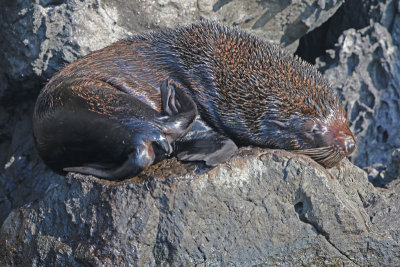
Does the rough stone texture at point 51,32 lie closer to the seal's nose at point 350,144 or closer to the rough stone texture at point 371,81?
the rough stone texture at point 371,81

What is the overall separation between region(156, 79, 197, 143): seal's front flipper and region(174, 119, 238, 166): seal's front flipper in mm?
119

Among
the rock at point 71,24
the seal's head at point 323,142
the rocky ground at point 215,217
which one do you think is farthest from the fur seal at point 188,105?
the rock at point 71,24

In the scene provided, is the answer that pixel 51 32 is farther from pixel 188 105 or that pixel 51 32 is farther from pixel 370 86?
pixel 370 86

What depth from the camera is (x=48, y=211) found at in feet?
18.0

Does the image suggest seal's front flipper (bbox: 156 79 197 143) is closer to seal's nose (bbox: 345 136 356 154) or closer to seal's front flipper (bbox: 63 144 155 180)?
seal's front flipper (bbox: 63 144 155 180)

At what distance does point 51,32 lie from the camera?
23.5 ft

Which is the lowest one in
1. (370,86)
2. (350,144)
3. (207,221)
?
(370,86)

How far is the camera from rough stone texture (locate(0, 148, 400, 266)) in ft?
16.7

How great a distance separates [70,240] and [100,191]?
48 cm

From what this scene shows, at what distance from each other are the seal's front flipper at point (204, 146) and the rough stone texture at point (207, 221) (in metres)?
0.10

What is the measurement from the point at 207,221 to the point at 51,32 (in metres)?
3.21

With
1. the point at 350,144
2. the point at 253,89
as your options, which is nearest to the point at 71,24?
the point at 253,89

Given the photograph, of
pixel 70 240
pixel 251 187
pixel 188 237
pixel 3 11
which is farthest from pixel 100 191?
pixel 3 11

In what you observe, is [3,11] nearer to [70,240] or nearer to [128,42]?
[128,42]
